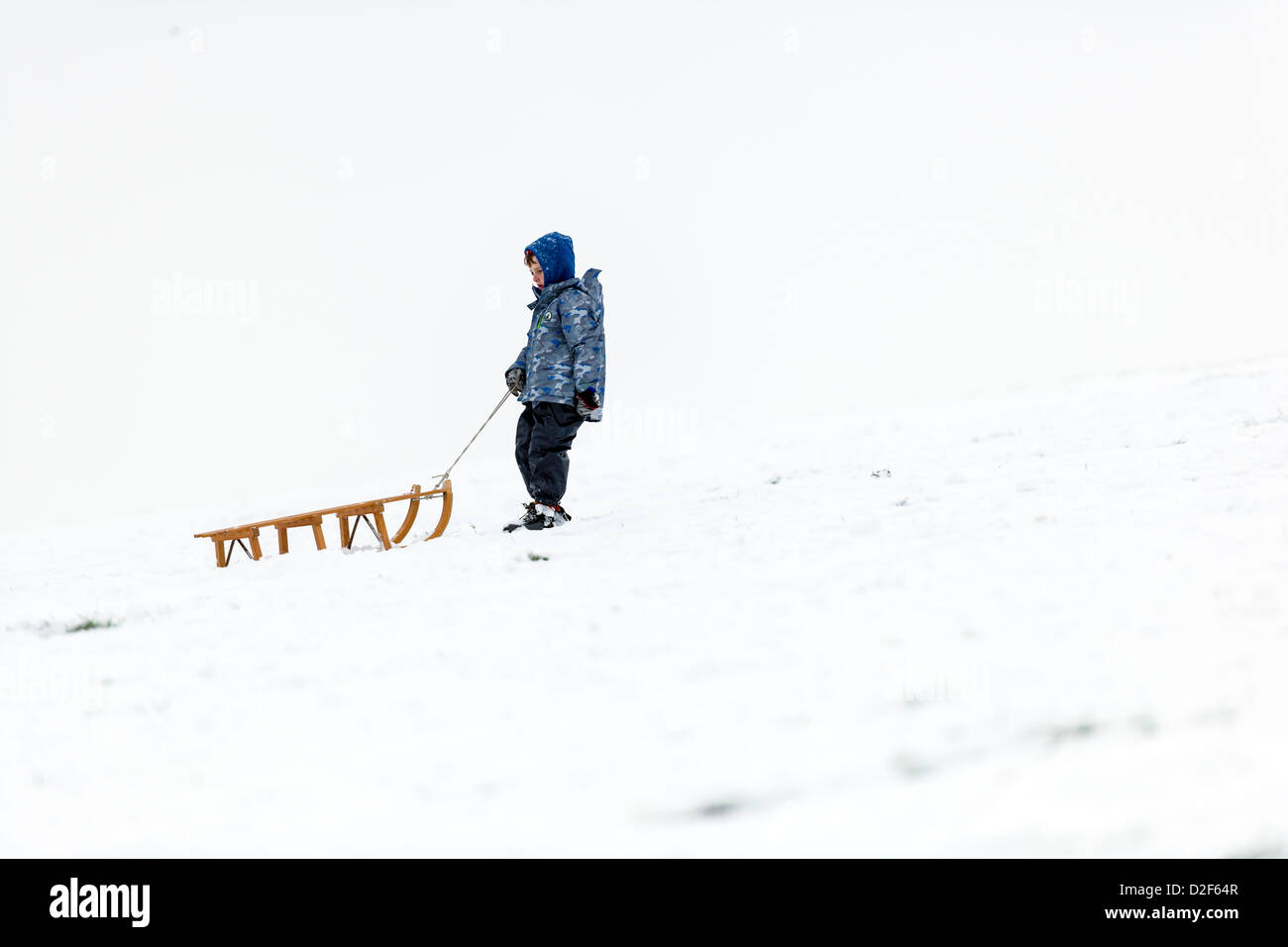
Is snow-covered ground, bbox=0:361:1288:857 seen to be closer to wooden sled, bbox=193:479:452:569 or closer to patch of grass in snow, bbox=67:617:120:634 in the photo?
patch of grass in snow, bbox=67:617:120:634

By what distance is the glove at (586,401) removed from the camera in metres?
7.36

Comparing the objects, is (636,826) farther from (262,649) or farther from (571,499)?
(571,499)

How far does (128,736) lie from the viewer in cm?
320

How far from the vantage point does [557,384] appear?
7512 millimetres

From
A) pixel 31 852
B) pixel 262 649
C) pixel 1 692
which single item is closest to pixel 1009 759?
pixel 31 852

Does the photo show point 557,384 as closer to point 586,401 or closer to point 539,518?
point 586,401

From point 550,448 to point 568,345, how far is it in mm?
872

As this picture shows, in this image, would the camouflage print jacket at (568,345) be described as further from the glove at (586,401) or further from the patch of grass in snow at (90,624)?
the patch of grass in snow at (90,624)

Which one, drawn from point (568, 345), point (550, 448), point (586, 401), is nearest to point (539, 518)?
point (550, 448)

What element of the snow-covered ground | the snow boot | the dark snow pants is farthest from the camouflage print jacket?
the snow-covered ground

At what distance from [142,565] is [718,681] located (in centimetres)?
762

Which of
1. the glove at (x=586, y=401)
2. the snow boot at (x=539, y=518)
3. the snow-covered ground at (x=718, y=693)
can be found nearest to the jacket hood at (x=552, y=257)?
the glove at (x=586, y=401)

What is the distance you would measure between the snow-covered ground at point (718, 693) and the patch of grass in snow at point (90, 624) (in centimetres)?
10
